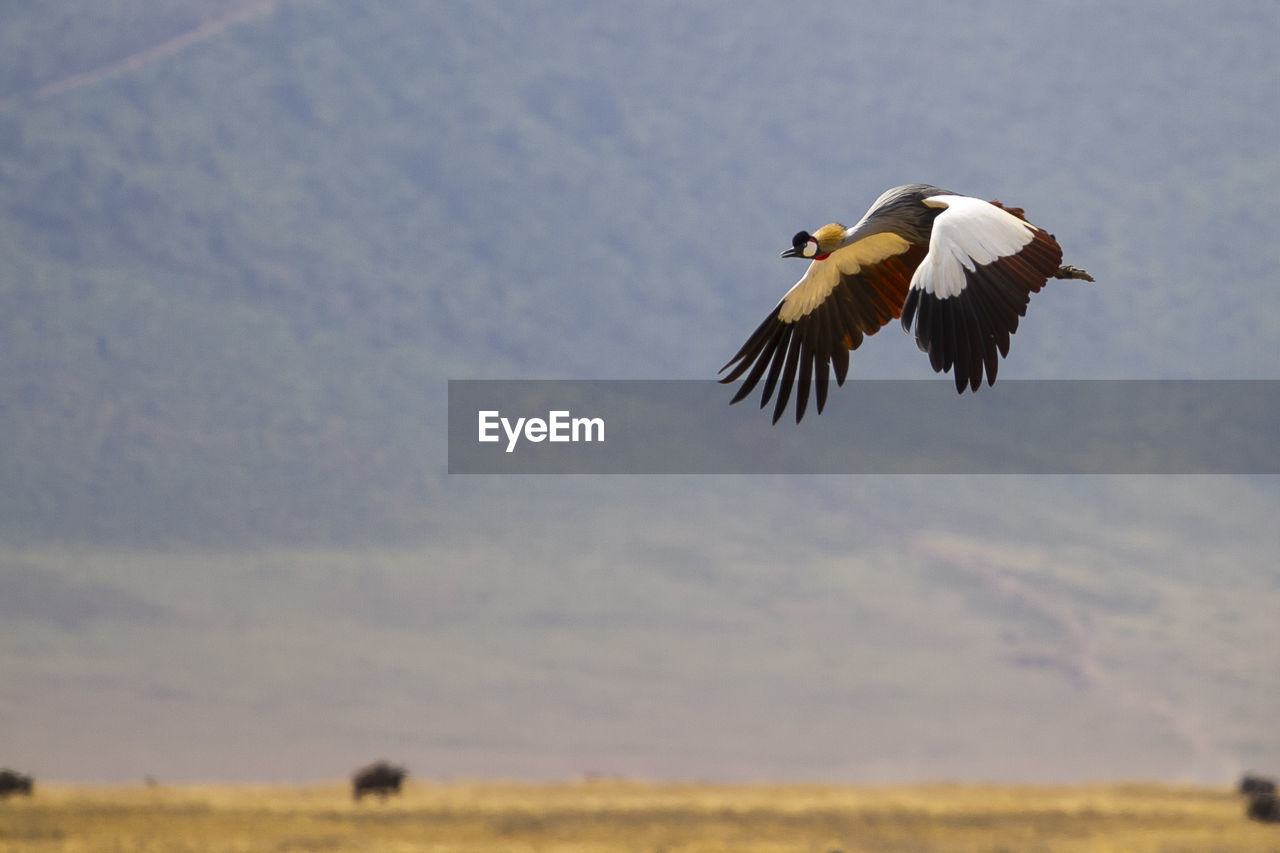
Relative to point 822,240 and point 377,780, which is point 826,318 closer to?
point 822,240

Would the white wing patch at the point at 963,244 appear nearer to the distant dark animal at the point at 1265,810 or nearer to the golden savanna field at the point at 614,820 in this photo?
the golden savanna field at the point at 614,820

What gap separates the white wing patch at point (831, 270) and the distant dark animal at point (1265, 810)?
1773 centimetres

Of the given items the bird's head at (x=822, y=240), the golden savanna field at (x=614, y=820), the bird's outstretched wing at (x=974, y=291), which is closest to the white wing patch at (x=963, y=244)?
the bird's outstretched wing at (x=974, y=291)

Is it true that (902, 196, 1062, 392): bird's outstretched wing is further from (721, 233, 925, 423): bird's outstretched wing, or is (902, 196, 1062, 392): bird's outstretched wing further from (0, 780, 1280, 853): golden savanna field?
(0, 780, 1280, 853): golden savanna field

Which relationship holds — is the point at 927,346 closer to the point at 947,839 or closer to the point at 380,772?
the point at 947,839

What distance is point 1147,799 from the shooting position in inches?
1173

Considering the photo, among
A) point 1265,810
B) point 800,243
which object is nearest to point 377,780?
point 1265,810

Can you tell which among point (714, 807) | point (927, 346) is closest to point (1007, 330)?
point (927, 346)

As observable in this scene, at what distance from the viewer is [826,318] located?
14.5 metres

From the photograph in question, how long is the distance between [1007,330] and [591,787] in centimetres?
2005

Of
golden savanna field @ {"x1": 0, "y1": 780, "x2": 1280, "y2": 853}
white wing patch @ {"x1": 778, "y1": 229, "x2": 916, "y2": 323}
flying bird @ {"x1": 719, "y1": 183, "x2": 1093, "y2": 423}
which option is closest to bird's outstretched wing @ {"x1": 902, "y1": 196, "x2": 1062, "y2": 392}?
flying bird @ {"x1": 719, "y1": 183, "x2": 1093, "y2": 423}

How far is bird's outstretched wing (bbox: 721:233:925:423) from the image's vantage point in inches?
557

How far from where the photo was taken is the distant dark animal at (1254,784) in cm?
3023

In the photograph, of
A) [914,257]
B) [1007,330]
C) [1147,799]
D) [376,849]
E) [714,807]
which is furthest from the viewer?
[1147,799]
